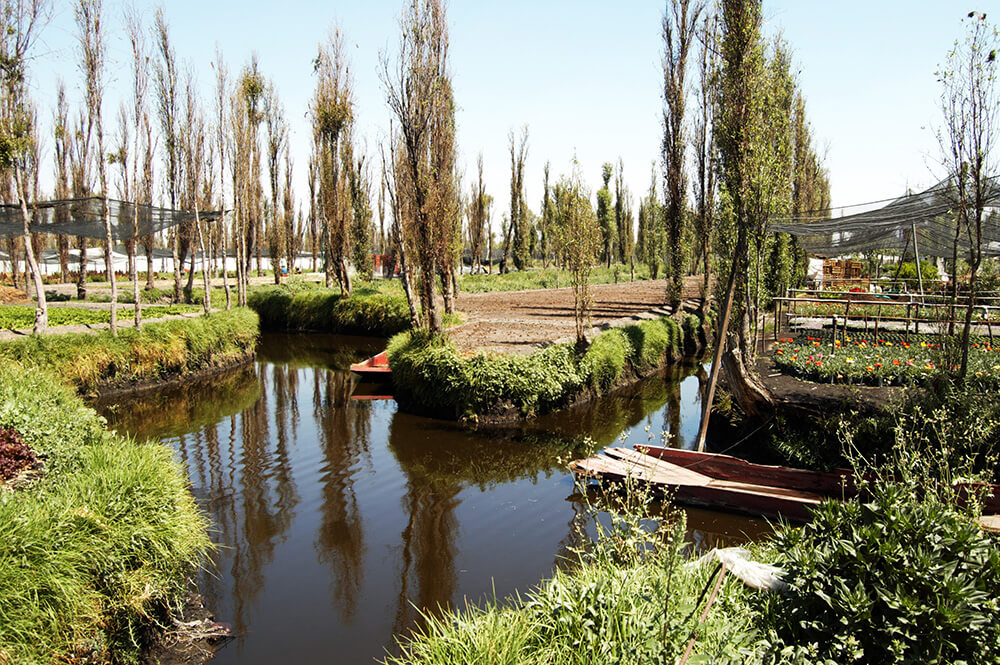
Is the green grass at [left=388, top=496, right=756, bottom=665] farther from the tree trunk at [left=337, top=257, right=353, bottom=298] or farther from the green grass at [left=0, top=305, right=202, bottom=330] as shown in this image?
the tree trunk at [left=337, top=257, right=353, bottom=298]

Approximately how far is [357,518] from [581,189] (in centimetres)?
684

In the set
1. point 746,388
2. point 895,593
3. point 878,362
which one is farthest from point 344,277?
point 895,593

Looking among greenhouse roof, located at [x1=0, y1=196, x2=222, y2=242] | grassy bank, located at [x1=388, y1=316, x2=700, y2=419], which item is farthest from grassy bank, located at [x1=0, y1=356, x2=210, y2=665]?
greenhouse roof, located at [x1=0, y1=196, x2=222, y2=242]

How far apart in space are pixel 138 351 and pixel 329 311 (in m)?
9.49

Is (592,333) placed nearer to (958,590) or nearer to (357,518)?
(357,518)

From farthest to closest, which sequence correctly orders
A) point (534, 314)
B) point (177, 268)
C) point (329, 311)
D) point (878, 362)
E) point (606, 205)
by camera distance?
point (606, 205) → point (177, 268) → point (329, 311) → point (534, 314) → point (878, 362)

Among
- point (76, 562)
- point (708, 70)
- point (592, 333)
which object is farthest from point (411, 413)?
point (708, 70)

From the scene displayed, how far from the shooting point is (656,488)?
23.0ft

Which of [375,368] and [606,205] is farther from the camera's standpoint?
[606,205]

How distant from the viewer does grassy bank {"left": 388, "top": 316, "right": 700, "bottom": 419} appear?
10570mm

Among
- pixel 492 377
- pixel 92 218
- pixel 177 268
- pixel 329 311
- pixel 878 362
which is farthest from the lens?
pixel 177 268

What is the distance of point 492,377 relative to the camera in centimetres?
1054

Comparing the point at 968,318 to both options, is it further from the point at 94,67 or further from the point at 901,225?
the point at 94,67

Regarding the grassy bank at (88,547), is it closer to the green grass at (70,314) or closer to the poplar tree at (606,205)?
the green grass at (70,314)
